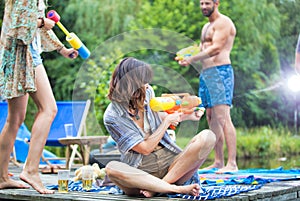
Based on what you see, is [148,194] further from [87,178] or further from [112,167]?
[87,178]

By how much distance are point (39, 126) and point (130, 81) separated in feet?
2.07

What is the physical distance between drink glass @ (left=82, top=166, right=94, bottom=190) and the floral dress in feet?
2.07

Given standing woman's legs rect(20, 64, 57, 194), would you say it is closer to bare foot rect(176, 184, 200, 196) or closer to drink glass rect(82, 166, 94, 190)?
drink glass rect(82, 166, 94, 190)

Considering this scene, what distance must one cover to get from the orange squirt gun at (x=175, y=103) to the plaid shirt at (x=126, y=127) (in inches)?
1.7

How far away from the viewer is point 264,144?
1095 cm

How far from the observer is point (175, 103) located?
3215 mm

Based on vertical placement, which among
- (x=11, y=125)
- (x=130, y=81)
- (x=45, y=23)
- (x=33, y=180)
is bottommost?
(x=33, y=180)

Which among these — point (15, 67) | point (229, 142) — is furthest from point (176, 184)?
point (229, 142)

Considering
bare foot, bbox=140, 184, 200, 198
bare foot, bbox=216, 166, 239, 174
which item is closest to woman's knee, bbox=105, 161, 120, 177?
bare foot, bbox=140, 184, 200, 198

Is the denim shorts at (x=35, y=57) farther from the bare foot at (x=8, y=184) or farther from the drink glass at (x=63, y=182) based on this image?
the bare foot at (x=8, y=184)

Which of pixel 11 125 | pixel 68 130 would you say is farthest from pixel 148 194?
pixel 68 130

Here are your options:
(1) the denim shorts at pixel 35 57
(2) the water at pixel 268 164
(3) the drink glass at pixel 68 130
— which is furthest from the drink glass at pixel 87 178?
(2) the water at pixel 268 164

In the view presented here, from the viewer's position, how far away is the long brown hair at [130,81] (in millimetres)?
3176

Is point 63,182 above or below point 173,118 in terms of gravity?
below
